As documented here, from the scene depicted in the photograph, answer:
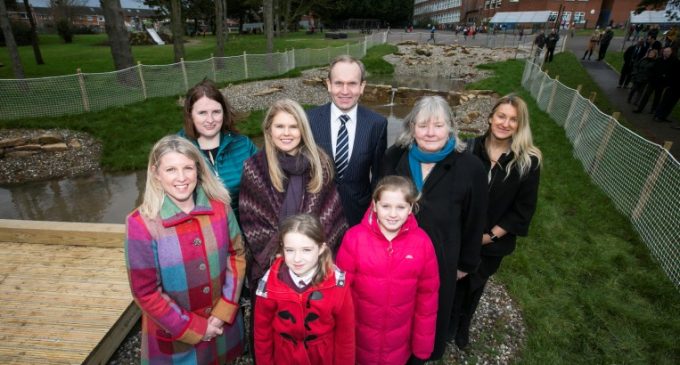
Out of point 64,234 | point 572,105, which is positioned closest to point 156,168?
point 64,234

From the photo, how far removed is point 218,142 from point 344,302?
161cm

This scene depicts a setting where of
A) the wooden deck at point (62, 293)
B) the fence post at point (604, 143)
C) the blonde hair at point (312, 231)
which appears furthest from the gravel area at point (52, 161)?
the fence post at point (604, 143)

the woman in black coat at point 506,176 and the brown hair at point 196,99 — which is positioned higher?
the brown hair at point 196,99

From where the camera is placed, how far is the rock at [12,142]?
791 centimetres

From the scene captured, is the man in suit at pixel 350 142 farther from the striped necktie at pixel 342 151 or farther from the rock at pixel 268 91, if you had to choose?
the rock at pixel 268 91

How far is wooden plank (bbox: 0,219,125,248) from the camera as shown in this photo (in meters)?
4.11

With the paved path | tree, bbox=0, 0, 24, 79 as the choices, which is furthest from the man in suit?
tree, bbox=0, 0, 24, 79

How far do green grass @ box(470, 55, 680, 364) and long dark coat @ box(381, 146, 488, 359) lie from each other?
1.62 m

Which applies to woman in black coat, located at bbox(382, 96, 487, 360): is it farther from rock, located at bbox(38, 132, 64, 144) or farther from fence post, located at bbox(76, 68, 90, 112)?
fence post, located at bbox(76, 68, 90, 112)

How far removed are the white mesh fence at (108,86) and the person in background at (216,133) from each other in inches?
397

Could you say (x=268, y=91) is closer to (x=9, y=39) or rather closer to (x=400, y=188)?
(x=9, y=39)

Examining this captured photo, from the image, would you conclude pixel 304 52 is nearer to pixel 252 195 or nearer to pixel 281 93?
pixel 281 93

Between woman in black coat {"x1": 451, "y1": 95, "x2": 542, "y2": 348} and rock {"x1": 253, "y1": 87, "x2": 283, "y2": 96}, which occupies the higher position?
woman in black coat {"x1": 451, "y1": 95, "x2": 542, "y2": 348}

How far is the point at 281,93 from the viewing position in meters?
14.8
